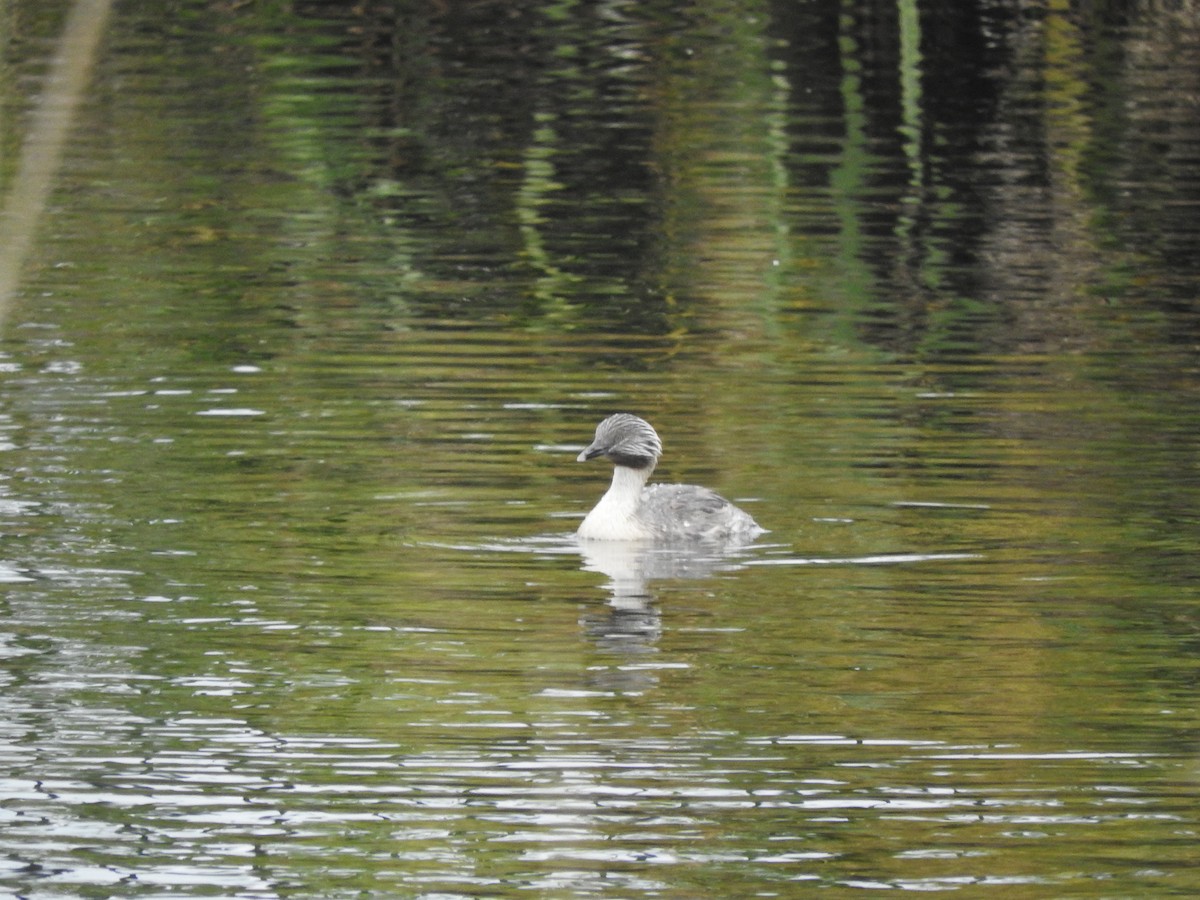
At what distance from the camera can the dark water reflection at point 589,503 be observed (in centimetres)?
682

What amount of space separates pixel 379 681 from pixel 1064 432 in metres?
5.17

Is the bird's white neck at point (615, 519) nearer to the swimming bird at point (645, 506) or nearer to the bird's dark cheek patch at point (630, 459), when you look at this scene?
the swimming bird at point (645, 506)

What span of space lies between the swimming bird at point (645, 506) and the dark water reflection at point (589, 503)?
0.14 meters

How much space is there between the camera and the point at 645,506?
1075 cm

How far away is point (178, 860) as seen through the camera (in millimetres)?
6430

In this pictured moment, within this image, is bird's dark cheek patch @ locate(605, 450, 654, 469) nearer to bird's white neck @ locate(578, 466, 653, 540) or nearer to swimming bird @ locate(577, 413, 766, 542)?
swimming bird @ locate(577, 413, 766, 542)

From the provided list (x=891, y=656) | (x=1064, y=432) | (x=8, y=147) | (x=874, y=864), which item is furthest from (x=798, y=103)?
(x=874, y=864)

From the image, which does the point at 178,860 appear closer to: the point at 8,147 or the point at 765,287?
the point at 765,287

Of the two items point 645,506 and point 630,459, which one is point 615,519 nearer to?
point 645,506

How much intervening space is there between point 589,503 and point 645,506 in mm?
690

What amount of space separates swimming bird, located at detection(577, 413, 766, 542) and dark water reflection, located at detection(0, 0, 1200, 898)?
140 mm

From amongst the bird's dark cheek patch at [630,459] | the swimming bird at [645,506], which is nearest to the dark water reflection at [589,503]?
the swimming bird at [645,506]

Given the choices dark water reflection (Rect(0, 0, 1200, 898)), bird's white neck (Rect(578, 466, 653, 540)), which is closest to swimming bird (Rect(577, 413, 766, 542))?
bird's white neck (Rect(578, 466, 653, 540))

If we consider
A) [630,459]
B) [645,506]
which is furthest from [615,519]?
[630,459]
